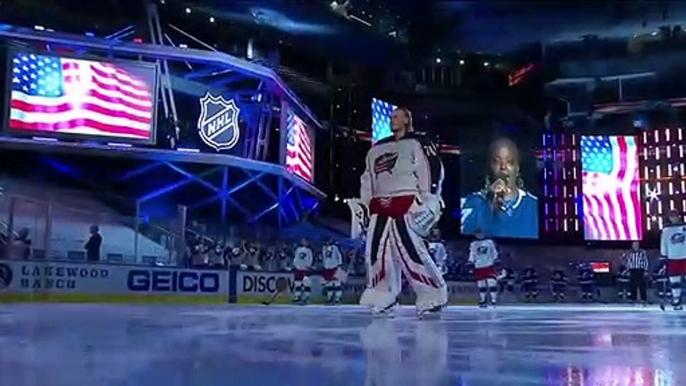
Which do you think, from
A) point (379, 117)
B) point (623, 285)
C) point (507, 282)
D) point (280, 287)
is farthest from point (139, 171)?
point (623, 285)

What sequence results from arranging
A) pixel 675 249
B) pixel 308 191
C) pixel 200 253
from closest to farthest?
pixel 675 249
pixel 200 253
pixel 308 191

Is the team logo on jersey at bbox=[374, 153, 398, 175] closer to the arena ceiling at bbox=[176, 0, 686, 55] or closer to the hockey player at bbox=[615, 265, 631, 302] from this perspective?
the arena ceiling at bbox=[176, 0, 686, 55]

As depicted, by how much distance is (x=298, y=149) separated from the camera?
22.6 meters

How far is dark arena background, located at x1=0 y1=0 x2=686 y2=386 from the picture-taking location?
1.63m

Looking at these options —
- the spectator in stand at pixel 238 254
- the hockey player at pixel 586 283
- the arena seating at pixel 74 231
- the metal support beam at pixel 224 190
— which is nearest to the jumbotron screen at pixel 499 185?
the hockey player at pixel 586 283

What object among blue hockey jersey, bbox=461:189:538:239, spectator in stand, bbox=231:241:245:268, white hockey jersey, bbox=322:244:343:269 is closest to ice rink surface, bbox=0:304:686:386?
white hockey jersey, bbox=322:244:343:269

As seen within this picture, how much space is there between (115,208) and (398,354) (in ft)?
40.7

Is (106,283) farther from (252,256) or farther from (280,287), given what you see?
(252,256)

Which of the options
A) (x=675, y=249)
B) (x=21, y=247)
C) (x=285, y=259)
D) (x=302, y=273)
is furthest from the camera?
(x=285, y=259)

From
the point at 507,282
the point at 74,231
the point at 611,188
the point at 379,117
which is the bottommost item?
the point at 507,282

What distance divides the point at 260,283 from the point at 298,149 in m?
9.36

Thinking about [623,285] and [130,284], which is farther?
[623,285]

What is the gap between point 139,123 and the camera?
18250mm

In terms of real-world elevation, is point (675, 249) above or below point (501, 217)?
below
